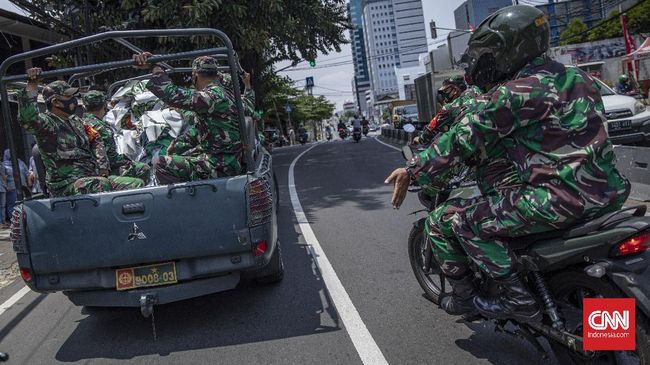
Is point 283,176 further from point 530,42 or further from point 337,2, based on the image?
point 530,42

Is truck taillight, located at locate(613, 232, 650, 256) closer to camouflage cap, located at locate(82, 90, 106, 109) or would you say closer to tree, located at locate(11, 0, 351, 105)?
camouflage cap, located at locate(82, 90, 106, 109)

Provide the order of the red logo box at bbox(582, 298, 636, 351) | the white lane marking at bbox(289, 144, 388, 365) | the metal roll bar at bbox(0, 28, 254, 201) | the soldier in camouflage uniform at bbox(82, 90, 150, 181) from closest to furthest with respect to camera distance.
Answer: the red logo box at bbox(582, 298, 636, 351)
the white lane marking at bbox(289, 144, 388, 365)
the metal roll bar at bbox(0, 28, 254, 201)
the soldier in camouflage uniform at bbox(82, 90, 150, 181)

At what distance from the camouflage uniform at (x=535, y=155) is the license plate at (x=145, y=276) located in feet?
6.99

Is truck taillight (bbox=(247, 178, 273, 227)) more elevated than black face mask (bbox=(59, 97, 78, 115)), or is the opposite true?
black face mask (bbox=(59, 97, 78, 115))

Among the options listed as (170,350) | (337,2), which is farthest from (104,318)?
(337,2)

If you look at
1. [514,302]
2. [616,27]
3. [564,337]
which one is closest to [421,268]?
[514,302]

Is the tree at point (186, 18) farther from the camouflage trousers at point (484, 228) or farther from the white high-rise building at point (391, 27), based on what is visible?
the white high-rise building at point (391, 27)

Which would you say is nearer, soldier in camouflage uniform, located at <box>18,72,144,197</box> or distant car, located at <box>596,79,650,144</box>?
soldier in camouflage uniform, located at <box>18,72,144,197</box>

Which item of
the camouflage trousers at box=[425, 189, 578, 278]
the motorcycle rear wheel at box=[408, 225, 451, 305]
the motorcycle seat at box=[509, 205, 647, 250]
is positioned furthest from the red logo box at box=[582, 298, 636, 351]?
the motorcycle rear wheel at box=[408, 225, 451, 305]

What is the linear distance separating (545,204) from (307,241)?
4605 millimetres

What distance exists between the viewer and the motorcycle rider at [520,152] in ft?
9.48

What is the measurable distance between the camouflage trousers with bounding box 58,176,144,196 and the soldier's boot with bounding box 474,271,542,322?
3260mm

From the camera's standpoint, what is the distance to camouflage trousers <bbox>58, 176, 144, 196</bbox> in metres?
4.89

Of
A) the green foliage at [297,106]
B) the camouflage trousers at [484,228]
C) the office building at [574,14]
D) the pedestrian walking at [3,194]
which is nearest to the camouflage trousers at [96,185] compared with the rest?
the camouflage trousers at [484,228]
